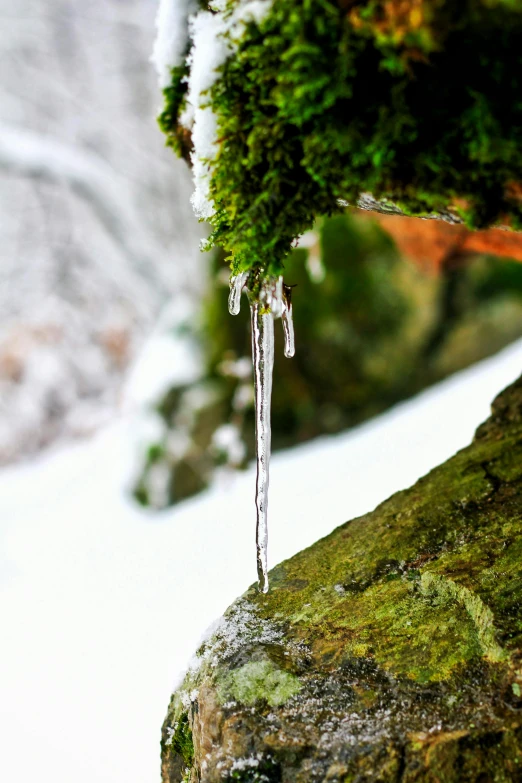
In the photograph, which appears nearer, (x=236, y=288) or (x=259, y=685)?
(x=259, y=685)

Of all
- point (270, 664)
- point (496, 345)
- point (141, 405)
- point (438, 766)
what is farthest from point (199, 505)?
point (438, 766)

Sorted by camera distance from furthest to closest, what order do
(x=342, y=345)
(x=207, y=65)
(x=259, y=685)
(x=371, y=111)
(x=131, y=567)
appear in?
(x=342, y=345), (x=131, y=567), (x=259, y=685), (x=207, y=65), (x=371, y=111)

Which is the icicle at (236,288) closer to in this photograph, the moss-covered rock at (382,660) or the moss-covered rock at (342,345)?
the moss-covered rock at (382,660)

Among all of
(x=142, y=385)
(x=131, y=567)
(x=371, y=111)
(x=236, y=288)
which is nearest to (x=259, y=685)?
(x=236, y=288)

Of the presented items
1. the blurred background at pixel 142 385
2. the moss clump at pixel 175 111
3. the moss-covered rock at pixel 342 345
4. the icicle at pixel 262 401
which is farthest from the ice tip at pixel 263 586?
the moss-covered rock at pixel 342 345

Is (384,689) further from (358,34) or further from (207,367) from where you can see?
(207,367)

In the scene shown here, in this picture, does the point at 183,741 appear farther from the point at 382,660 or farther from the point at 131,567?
the point at 131,567

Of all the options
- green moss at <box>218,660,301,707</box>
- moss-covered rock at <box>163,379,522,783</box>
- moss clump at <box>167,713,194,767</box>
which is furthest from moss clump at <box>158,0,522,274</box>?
moss clump at <box>167,713,194,767</box>

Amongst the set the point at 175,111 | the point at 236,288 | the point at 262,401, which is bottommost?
the point at 262,401
